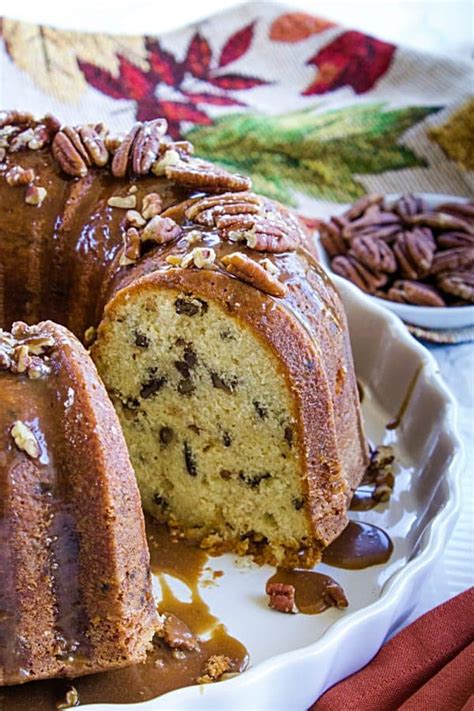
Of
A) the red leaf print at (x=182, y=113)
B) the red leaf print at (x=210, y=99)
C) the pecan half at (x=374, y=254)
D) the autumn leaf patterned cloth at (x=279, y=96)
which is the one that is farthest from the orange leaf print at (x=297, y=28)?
the pecan half at (x=374, y=254)

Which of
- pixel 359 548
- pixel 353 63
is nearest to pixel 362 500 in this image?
pixel 359 548

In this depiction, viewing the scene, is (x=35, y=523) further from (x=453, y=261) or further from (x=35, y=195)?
(x=453, y=261)

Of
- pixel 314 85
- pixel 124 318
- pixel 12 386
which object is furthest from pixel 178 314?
pixel 314 85

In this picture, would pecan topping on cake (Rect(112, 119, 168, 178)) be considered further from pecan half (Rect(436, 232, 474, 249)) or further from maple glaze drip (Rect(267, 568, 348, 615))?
pecan half (Rect(436, 232, 474, 249))

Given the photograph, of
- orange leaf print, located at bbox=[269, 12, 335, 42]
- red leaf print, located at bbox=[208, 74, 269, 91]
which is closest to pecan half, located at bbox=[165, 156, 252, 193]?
red leaf print, located at bbox=[208, 74, 269, 91]

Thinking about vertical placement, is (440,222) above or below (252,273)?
below
